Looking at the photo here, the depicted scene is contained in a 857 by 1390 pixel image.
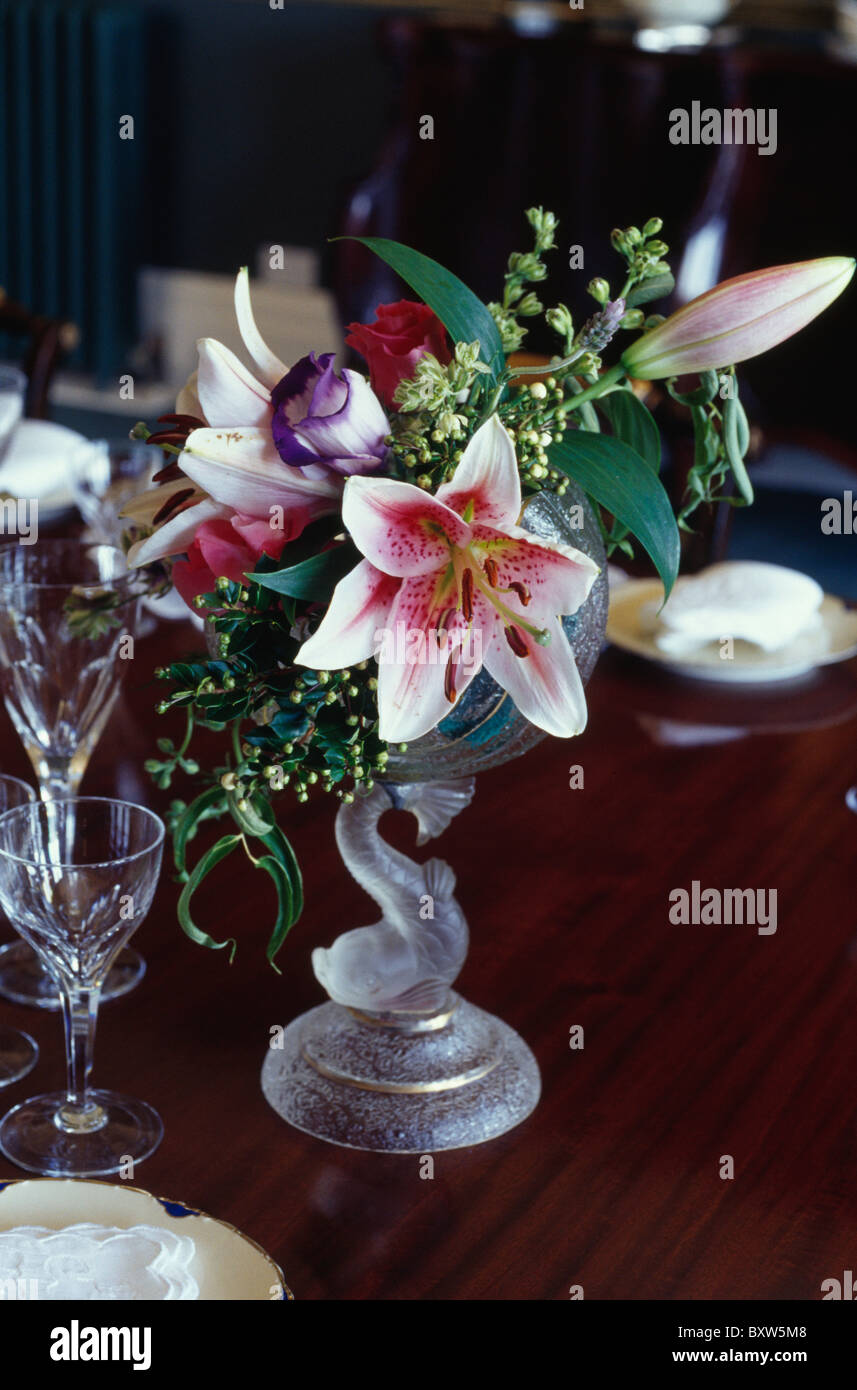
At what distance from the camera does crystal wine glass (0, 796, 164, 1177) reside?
692 mm

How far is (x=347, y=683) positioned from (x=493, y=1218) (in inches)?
9.6

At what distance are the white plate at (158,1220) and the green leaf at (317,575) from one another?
0.25m

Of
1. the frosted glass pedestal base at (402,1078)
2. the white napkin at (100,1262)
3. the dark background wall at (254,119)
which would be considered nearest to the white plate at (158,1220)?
the white napkin at (100,1262)

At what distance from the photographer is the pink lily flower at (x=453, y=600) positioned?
606 millimetres

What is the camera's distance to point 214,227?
13.1 ft

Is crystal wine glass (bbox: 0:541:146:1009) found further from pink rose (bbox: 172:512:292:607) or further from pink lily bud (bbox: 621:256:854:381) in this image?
pink lily bud (bbox: 621:256:854:381)

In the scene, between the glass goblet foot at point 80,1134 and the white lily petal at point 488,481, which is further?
the glass goblet foot at point 80,1134

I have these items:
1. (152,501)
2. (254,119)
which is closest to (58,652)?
(152,501)

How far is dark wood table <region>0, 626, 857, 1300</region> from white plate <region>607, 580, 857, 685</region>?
0.10m

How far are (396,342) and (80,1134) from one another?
1.25ft

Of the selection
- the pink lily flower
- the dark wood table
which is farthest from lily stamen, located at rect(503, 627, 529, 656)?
the dark wood table

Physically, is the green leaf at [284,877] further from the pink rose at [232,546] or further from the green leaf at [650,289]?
the green leaf at [650,289]

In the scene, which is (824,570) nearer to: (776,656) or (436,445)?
(776,656)

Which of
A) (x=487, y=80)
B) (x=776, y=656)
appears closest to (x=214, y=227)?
(x=487, y=80)
